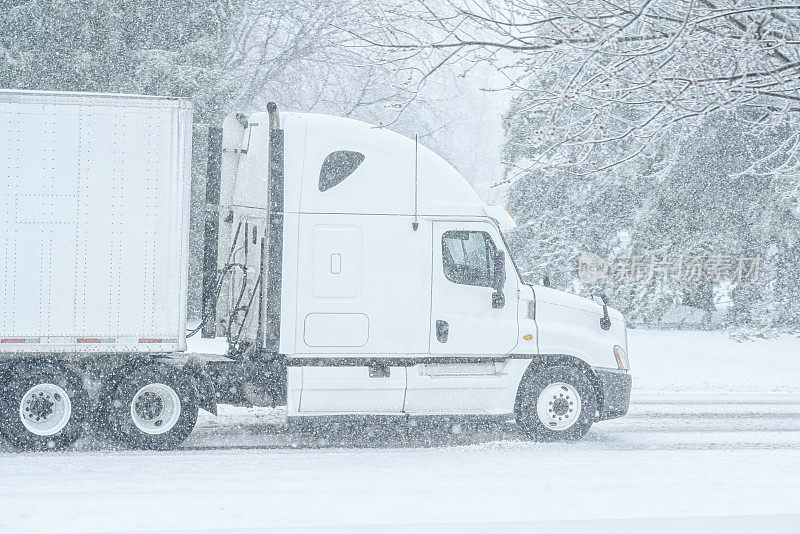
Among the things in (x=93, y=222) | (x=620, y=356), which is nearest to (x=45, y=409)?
(x=93, y=222)

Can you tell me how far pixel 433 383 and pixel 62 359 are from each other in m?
3.53

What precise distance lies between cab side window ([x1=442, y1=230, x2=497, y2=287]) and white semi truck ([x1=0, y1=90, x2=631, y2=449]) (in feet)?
0.05

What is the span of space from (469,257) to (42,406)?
4.33m

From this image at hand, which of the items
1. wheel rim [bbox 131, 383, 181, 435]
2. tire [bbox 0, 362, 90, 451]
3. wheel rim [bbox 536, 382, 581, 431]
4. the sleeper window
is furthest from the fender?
wheel rim [bbox 536, 382, 581, 431]

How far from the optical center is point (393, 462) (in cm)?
852

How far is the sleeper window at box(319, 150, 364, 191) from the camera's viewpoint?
9156 millimetres

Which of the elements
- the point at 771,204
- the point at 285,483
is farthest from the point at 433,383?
the point at 771,204

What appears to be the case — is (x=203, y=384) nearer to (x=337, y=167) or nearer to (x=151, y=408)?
(x=151, y=408)

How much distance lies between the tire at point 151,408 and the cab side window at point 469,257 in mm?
2800

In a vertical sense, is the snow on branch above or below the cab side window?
above

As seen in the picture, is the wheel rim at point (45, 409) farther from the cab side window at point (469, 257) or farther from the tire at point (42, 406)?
the cab side window at point (469, 257)

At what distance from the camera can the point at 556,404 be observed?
970 cm

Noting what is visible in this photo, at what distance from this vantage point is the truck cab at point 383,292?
902 centimetres

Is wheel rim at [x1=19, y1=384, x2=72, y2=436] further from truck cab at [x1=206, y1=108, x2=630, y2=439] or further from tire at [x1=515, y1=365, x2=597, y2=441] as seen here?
tire at [x1=515, y1=365, x2=597, y2=441]
